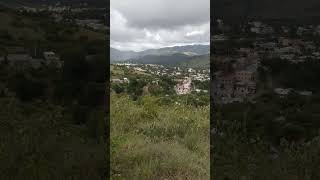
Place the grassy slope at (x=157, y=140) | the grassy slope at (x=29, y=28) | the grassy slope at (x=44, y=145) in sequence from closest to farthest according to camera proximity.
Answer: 1. the grassy slope at (x=44, y=145)
2. the grassy slope at (x=157, y=140)
3. the grassy slope at (x=29, y=28)

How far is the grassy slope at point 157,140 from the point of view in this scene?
12.4 ft

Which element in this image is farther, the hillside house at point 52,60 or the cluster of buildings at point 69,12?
the cluster of buildings at point 69,12

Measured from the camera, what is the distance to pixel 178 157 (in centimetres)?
400

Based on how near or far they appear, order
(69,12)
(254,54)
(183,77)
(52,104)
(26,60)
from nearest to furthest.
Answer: (52,104) → (26,60) → (254,54) → (69,12) → (183,77)

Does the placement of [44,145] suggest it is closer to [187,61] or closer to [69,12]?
[69,12]

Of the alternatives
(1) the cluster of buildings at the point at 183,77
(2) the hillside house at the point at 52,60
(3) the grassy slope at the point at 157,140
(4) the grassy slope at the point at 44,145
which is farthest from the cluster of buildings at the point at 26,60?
(1) the cluster of buildings at the point at 183,77

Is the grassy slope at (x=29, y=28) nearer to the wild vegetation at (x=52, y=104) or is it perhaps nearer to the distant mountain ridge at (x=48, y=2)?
the wild vegetation at (x=52, y=104)

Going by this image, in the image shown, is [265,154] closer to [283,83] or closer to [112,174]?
[283,83]

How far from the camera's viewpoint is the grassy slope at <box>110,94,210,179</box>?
12.4 feet

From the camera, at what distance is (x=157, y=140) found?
15.5ft

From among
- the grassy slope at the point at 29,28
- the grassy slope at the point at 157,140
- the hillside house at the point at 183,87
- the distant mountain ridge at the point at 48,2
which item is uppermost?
the distant mountain ridge at the point at 48,2

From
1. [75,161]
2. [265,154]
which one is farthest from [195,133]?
[75,161]

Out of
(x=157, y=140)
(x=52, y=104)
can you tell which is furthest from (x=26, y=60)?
(x=157, y=140)

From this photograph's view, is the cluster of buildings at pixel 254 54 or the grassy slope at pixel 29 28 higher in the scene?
the grassy slope at pixel 29 28
